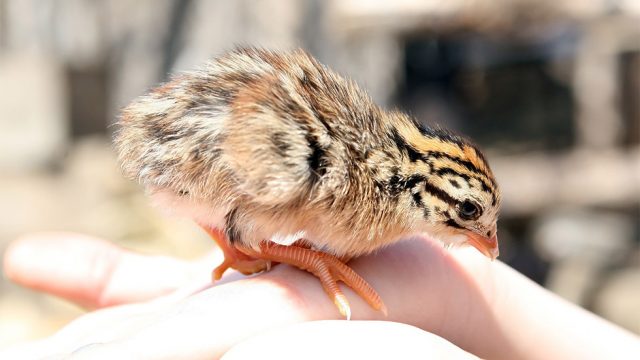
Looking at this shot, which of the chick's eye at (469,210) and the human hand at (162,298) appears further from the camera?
the chick's eye at (469,210)

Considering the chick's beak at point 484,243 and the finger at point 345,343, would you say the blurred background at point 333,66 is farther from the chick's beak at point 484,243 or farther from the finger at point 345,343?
the finger at point 345,343

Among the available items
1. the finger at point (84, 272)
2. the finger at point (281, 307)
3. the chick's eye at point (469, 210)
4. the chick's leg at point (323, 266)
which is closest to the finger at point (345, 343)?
the finger at point (281, 307)

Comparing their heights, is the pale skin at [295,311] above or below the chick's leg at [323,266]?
below

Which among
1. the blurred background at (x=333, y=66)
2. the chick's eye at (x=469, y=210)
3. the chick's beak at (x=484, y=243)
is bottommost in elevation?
the blurred background at (x=333, y=66)

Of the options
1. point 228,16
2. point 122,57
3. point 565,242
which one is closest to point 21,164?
point 122,57

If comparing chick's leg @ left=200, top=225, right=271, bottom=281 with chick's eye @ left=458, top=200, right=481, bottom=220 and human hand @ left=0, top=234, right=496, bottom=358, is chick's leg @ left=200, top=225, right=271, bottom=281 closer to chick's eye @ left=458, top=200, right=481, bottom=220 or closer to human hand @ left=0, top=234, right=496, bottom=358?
human hand @ left=0, top=234, right=496, bottom=358

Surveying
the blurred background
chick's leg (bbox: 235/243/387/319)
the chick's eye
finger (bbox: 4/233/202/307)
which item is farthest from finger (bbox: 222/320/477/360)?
the blurred background

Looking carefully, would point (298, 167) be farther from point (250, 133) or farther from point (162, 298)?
point (162, 298)

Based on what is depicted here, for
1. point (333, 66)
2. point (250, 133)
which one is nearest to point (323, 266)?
point (250, 133)
